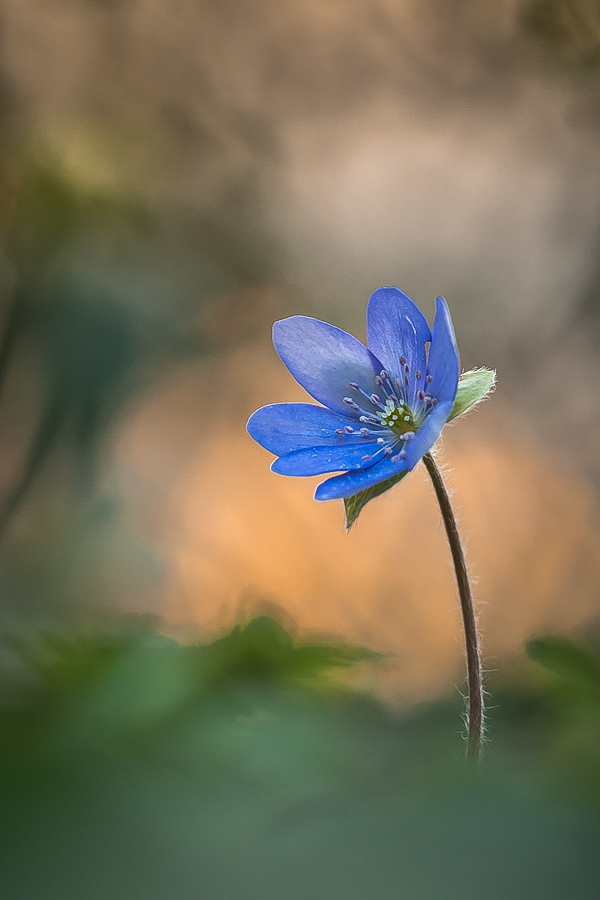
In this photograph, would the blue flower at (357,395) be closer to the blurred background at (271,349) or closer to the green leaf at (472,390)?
the green leaf at (472,390)

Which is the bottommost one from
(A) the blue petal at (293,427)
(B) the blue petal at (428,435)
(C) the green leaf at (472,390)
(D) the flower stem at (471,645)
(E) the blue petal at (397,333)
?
(D) the flower stem at (471,645)

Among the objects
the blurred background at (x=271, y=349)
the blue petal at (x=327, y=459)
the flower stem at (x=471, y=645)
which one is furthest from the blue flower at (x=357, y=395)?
the blurred background at (x=271, y=349)

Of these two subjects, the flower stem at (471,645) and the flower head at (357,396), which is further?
the flower head at (357,396)

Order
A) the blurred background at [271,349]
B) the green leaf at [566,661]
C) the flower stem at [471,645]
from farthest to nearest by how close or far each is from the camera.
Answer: the blurred background at [271,349] < the green leaf at [566,661] < the flower stem at [471,645]

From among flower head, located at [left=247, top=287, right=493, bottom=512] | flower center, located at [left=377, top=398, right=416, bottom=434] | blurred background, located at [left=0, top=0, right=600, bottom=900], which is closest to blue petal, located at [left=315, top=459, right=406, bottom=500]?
flower head, located at [left=247, top=287, right=493, bottom=512]

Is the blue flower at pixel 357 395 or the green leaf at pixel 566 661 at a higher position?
the blue flower at pixel 357 395

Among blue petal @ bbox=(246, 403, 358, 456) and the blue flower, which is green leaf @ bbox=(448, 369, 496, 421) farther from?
blue petal @ bbox=(246, 403, 358, 456)

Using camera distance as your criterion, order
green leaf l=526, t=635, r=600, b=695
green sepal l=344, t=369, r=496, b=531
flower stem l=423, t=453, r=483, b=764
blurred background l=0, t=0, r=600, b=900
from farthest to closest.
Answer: blurred background l=0, t=0, r=600, b=900 < green leaf l=526, t=635, r=600, b=695 < green sepal l=344, t=369, r=496, b=531 < flower stem l=423, t=453, r=483, b=764

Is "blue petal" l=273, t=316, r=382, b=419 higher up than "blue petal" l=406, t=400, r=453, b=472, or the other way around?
"blue petal" l=273, t=316, r=382, b=419

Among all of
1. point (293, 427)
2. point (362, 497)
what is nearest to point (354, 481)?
point (362, 497)

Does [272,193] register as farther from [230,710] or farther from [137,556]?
[230,710]
